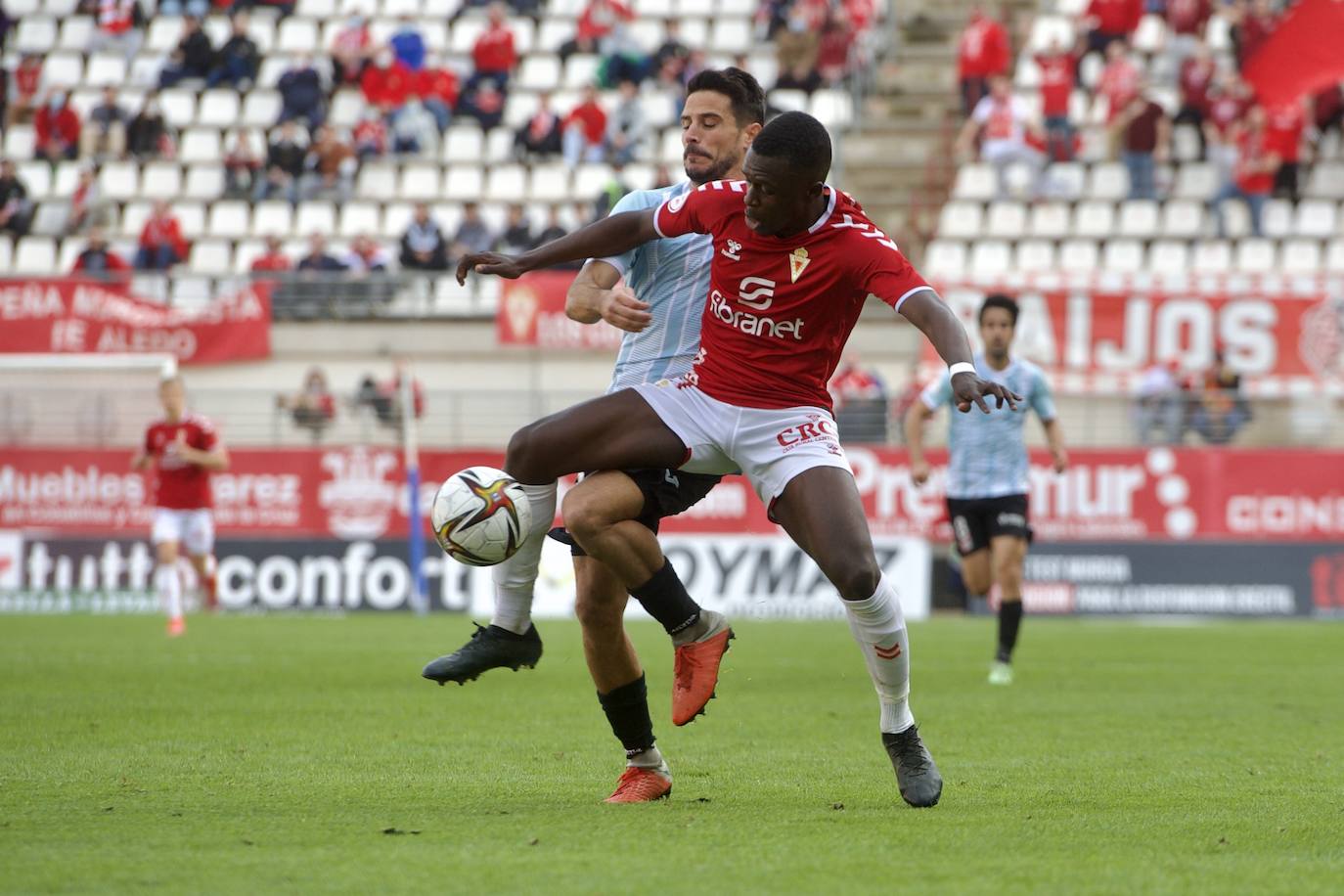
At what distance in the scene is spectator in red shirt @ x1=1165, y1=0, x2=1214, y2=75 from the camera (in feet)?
86.6

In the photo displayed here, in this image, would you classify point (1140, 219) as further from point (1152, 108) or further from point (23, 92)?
point (23, 92)

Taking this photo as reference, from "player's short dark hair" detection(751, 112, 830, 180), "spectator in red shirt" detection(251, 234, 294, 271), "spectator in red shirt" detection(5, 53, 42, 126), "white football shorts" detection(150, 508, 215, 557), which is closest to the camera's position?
"player's short dark hair" detection(751, 112, 830, 180)

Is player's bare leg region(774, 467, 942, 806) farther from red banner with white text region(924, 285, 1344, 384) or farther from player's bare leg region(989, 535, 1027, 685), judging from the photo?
red banner with white text region(924, 285, 1344, 384)

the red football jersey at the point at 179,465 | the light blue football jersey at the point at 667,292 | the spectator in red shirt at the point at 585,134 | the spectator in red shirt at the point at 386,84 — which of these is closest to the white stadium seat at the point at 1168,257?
the spectator in red shirt at the point at 585,134

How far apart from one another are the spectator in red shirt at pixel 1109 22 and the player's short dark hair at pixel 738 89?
2041 centimetres

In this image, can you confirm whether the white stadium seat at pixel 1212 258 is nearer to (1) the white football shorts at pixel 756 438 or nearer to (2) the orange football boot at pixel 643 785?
(1) the white football shorts at pixel 756 438

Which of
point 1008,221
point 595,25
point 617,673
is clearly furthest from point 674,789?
point 595,25

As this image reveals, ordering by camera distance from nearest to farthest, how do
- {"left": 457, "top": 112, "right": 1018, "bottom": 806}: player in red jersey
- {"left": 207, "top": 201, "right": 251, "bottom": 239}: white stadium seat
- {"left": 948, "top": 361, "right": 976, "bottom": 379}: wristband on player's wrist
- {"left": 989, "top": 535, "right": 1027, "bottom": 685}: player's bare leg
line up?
{"left": 948, "top": 361, "right": 976, "bottom": 379}: wristband on player's wrist < {"left": 457, "top": 112, "right": 1018, "bottom": 806}: player in red jersey < {"left": 989, "top": 535, "right": 1027, "bottom": 685}: player's bare leg < {"left": 207, "top": 201, "right": 251, "bottom": 239}: white stadium seat

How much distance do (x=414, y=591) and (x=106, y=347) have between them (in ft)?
18.8

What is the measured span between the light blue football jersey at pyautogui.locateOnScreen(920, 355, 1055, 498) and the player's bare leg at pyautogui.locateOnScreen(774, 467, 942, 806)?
6.81m

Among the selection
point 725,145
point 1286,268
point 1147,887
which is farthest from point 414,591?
point 1147,887

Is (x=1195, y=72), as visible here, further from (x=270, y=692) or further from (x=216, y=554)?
(x=270, y=692)

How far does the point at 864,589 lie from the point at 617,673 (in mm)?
1001

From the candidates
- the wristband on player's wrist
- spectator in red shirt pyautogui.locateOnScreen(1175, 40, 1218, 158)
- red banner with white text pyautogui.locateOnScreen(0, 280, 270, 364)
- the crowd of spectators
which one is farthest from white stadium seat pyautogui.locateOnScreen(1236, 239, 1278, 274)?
the wristband on player's wrist
